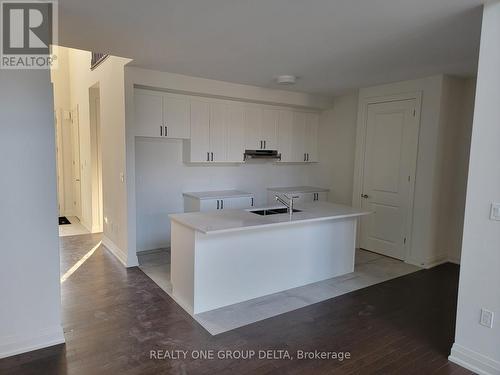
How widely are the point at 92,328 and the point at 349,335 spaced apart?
2.16m

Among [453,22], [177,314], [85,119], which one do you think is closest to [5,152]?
[177,314]

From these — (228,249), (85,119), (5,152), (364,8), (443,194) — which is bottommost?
(228,249)

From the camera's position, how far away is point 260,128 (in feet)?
18.2

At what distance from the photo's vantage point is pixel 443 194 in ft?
15.0

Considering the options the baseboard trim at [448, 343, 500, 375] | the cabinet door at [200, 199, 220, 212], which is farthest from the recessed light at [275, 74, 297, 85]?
the baseboard trim at [448, 343, 500, 375]

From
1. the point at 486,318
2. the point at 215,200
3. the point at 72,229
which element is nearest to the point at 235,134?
the point at 215,200

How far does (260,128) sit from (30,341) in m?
4.15

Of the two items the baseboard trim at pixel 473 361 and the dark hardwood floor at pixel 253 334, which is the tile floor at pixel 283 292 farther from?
the baseboard trim at pixel 473 361

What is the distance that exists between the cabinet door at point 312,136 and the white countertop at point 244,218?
7.50ft

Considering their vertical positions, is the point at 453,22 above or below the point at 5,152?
above

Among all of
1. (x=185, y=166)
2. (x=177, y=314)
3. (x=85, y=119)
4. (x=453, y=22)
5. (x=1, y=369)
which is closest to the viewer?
(x=1, y=369)

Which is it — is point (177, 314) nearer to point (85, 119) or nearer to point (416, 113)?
point (416, 113)

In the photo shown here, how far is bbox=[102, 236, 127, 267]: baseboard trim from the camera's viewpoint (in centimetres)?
435

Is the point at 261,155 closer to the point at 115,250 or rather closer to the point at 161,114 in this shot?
the point at 161,114
